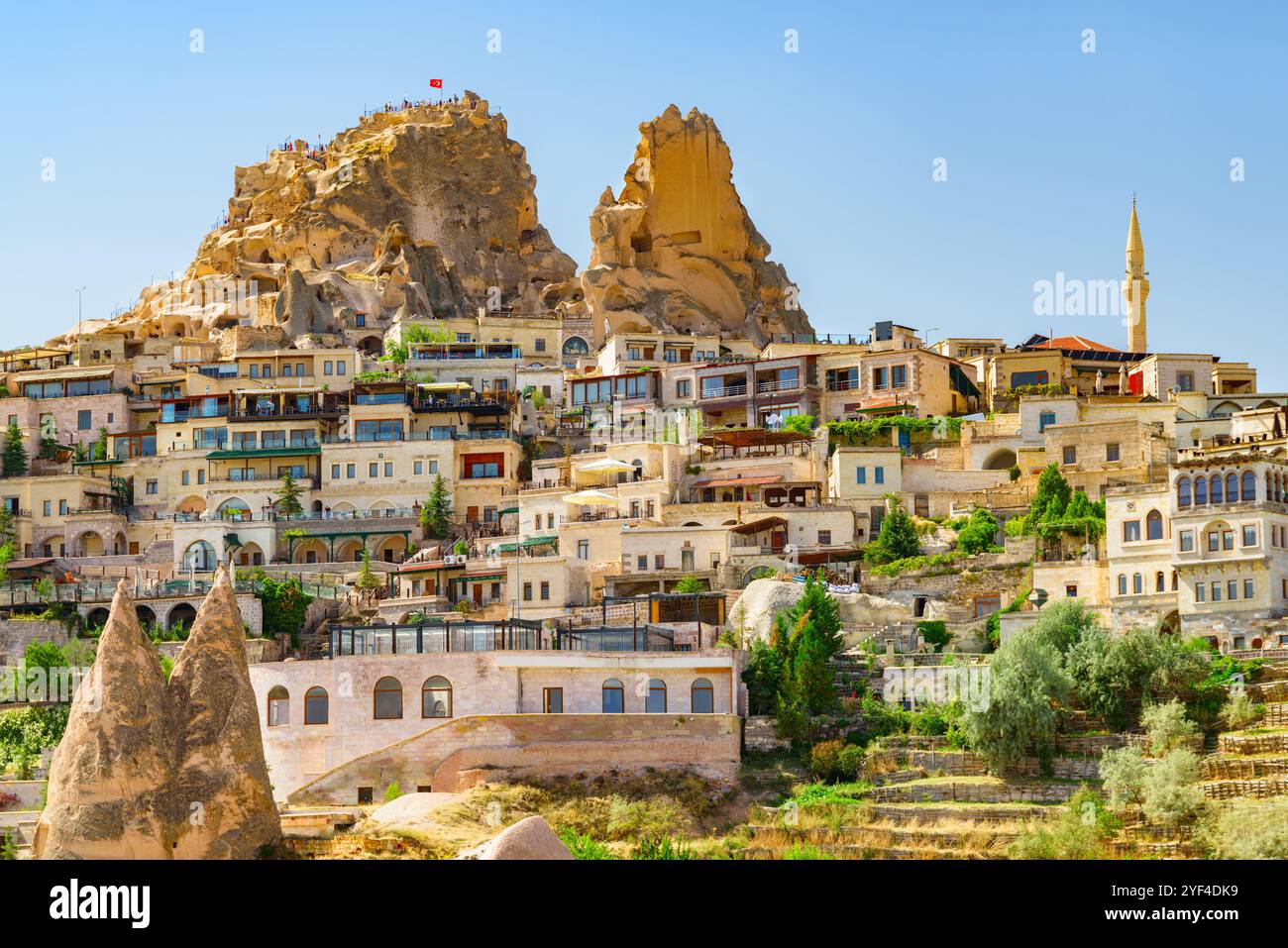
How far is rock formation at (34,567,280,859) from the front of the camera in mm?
45250

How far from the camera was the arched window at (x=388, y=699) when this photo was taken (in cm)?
5772

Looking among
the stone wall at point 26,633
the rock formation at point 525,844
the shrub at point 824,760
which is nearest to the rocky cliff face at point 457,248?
the stone wall at point 26,633

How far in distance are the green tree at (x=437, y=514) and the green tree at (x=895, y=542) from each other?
71.7 ft

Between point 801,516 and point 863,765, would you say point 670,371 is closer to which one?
point 801,516

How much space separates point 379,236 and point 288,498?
37.2m

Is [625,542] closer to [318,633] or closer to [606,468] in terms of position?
[606,468]

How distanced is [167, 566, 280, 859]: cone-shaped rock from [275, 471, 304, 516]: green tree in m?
42.0

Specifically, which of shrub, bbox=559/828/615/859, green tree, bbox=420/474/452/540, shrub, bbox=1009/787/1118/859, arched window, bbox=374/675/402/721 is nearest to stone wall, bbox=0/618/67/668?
green tree, bbox=420/474/452/540

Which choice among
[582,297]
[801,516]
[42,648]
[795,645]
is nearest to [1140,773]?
[795,645]

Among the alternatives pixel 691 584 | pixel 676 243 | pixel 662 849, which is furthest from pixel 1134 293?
pixel 662 849

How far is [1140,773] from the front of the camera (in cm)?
5353

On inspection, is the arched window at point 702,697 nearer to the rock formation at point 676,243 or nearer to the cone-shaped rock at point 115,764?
the cone-shaped rock at point 115,764

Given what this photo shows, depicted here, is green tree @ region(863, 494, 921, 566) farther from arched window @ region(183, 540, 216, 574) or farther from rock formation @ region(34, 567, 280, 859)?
rock formation @ region(34, 567, 280, 859)

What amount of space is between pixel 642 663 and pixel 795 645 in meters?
5.60
